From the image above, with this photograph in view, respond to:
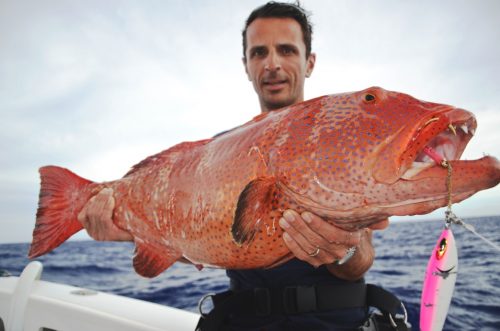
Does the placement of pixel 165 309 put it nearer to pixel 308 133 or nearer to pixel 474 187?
pixel 308 133

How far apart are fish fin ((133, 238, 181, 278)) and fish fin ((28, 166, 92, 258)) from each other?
69 centimetres

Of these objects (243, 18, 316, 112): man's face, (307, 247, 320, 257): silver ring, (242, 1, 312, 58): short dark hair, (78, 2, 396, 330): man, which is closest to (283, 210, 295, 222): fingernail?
(78, 2, 396, 330): man

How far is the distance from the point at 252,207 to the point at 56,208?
1.92m

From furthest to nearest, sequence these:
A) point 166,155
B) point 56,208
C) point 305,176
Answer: point 56,208 < point 166,155 < point 305,176

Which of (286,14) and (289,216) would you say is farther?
(286,14)

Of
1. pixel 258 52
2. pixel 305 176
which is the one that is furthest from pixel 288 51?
pixel 305 176

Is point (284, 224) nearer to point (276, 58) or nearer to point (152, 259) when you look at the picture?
point (152, 259)

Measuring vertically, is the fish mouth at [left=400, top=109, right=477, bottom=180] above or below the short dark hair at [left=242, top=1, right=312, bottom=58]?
below

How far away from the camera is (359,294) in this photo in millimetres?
2371

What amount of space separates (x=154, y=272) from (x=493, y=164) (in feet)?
6.61

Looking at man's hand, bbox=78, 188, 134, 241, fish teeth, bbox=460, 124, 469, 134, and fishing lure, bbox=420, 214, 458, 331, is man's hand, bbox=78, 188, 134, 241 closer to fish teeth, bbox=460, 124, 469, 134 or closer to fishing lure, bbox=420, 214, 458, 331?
fishing lure, bbox=420, 214, 458, 331

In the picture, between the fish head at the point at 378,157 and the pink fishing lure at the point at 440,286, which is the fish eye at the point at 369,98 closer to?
the fish head at the point at 378,157

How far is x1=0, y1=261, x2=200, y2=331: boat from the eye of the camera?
3.26 m

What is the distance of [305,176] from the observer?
169cm
